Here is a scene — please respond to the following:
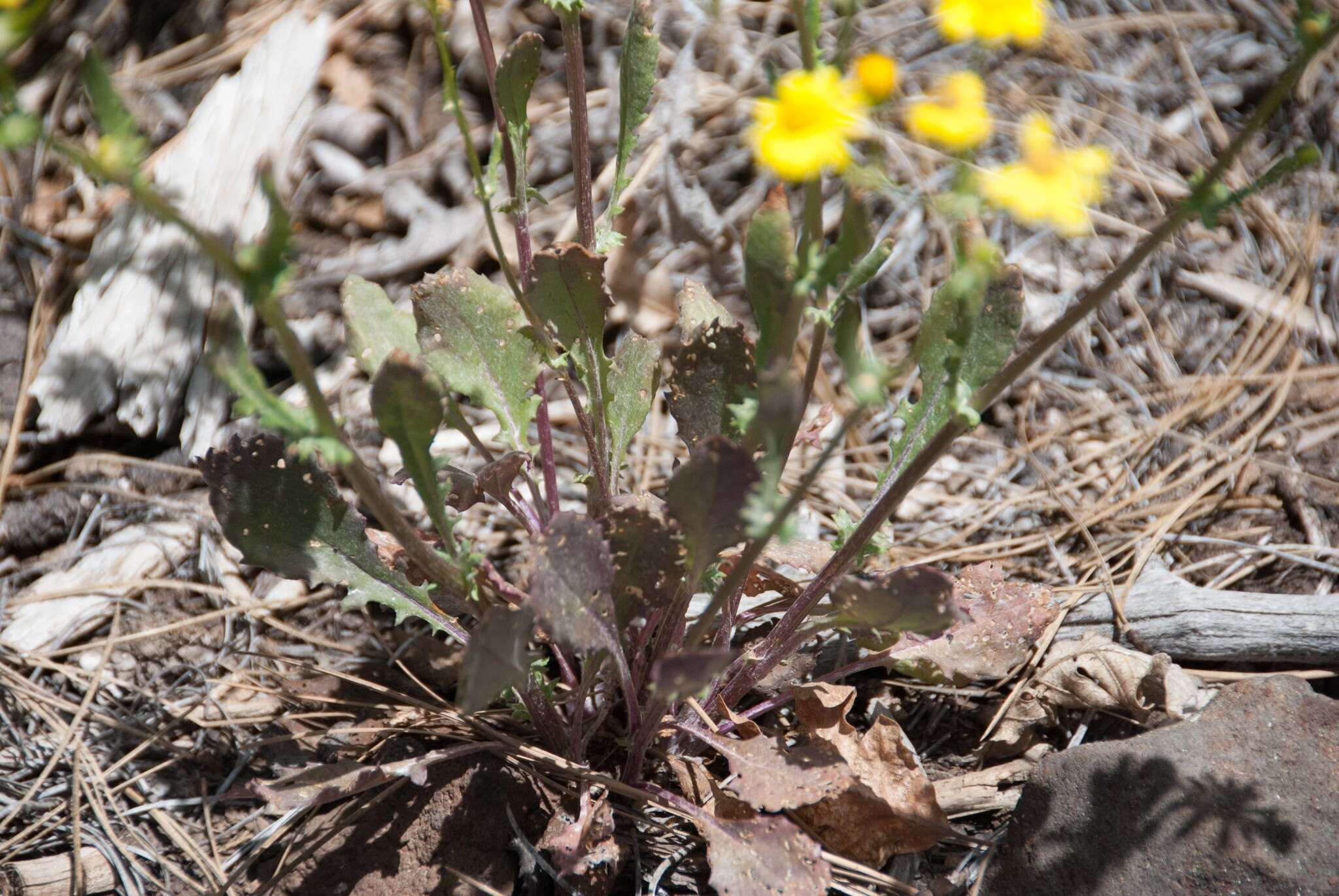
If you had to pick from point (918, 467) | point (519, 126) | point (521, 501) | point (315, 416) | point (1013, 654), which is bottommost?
point (1013, 654)

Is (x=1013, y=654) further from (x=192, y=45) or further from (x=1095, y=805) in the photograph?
(x=192, y=45)

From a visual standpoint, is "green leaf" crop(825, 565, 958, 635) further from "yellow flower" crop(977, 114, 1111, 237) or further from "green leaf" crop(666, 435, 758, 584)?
"yellow flower" crop(977, 114, 1111, 237)

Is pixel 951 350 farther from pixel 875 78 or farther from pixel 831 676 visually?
pixel 875 78

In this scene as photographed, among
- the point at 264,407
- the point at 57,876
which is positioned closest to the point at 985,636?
the point at 264,407

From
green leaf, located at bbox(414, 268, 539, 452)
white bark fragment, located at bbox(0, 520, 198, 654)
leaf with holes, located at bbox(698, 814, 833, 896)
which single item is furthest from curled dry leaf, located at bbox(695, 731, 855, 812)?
white bark fragment, located at bbox(0, 520, 198, 654)

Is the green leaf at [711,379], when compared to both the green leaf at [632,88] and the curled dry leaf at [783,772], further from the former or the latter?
the curled dry leaf at [783,772]

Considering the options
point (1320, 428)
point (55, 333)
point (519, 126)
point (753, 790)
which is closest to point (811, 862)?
point (753, 790)
